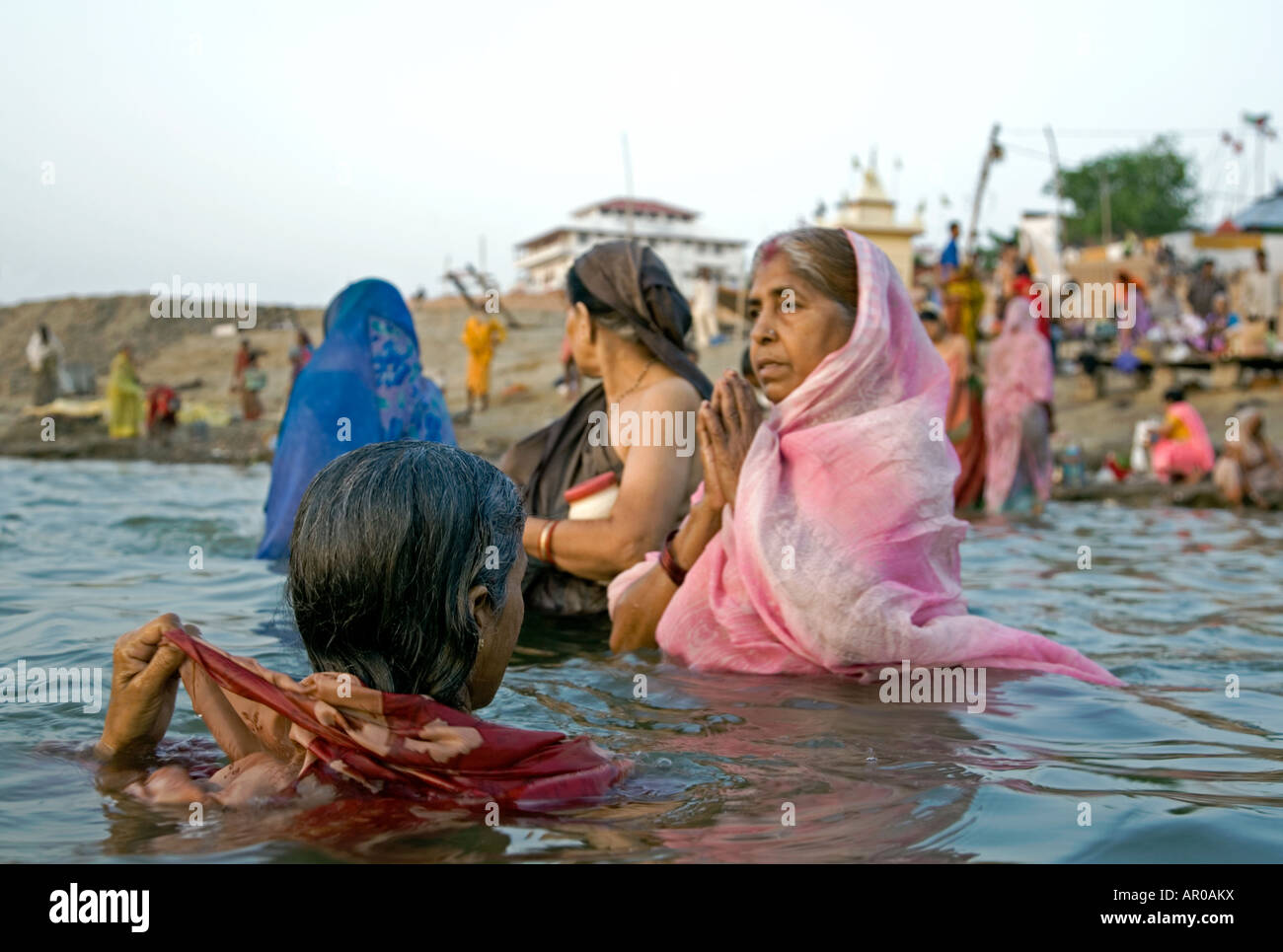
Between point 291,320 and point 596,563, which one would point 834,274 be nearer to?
point 596,563

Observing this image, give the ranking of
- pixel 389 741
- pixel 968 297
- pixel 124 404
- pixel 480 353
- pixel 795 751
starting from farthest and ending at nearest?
pixel 124 404 → pixel 480 353 → pixel 968 297 → pixel 795 751 → pixel 389 741

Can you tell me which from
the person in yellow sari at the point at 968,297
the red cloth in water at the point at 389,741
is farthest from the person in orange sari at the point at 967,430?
the red cloth in water at the point at 389,741

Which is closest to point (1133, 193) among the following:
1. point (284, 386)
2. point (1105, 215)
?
point (1105, 215)

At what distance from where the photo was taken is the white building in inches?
2488

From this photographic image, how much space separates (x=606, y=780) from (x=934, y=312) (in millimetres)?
8892

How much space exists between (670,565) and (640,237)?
57893mm

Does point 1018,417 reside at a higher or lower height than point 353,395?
lower

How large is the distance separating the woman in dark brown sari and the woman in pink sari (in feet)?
24.6

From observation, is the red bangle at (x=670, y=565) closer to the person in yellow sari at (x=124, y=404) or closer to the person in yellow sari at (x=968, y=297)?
the person in yellow sari at (x=968, y=297)

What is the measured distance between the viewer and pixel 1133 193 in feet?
228

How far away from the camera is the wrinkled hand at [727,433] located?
3.90 metres

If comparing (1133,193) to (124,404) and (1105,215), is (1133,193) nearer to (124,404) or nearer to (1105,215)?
(1105,215)

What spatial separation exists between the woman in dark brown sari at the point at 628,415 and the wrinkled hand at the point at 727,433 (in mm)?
647
